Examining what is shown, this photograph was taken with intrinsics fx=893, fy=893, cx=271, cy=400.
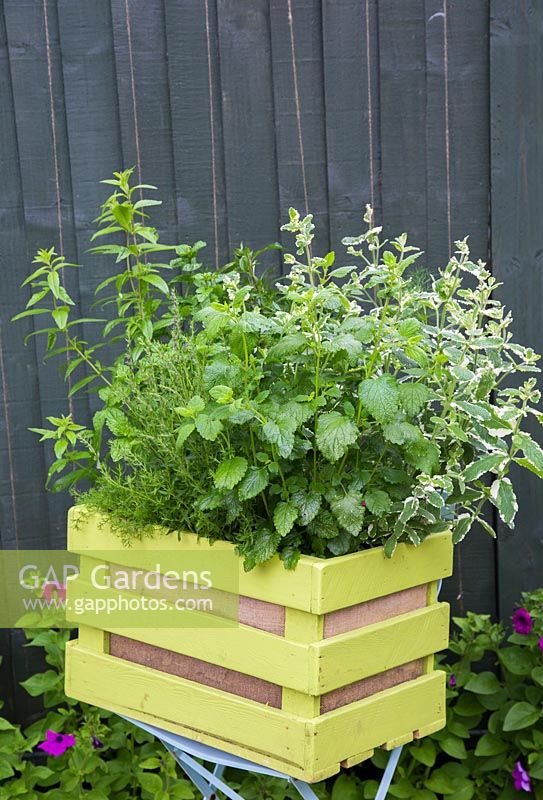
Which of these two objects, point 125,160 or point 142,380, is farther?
point 125,160

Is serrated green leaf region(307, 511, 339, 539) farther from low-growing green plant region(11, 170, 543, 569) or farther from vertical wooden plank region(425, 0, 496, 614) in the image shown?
vertical wooden plank region(425, 0, 496, 614)

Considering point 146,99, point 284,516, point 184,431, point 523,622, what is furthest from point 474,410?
point 146,99

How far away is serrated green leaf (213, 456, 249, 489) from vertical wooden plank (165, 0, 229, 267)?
3.82 ft

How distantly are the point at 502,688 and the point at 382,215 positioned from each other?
144cm

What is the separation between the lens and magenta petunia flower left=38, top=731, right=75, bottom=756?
2.40 m

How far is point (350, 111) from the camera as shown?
260 centimetres

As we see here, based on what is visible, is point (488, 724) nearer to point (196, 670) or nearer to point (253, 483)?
point (196, 670)

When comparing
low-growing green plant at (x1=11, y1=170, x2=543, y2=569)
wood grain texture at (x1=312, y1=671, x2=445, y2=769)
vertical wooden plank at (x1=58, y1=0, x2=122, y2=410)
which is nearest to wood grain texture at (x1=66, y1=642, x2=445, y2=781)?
wood grain texture at (x1=312, y1=671, x2=445, y2=769)

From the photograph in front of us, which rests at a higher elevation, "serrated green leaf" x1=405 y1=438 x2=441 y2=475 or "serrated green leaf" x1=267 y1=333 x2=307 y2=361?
"serrated green leaf" x1=267 y1=333 x2=307 y2=361

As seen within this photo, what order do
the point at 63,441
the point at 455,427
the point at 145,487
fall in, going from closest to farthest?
the point at 455,427 → the point at 145,487 → the point at 63,441

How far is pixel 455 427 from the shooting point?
5.36 feet

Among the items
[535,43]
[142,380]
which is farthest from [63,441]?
[535,43]

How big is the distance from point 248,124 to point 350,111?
299 mm

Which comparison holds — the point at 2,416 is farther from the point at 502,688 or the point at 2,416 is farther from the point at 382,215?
the point at 502,688
